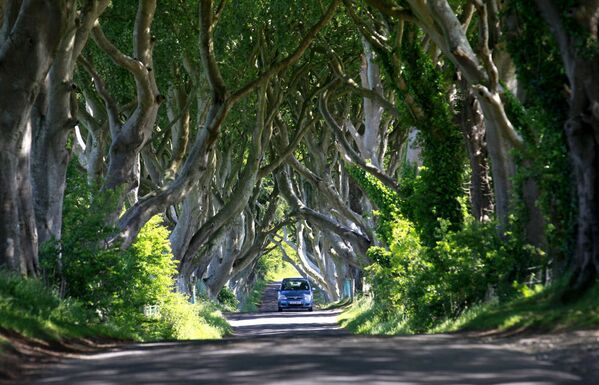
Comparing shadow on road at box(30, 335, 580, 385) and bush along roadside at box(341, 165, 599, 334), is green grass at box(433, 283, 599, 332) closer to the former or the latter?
bush along roadside at box(341, 165, 599, 334)

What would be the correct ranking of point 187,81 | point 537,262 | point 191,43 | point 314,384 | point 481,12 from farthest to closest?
point 187,81 → point 191,43 → point 481,12 → point 537,262 → point 314,384

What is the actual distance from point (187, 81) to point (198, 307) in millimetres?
6866

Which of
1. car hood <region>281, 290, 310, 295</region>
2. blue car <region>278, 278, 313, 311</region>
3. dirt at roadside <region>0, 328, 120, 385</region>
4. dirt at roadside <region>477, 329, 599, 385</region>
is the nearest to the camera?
dirt at roadside <region>477, 329, 599, 385</region>

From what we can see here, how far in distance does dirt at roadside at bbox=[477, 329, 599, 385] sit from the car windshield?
4836 centimetres

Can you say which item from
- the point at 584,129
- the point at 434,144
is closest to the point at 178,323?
the point at 434,144

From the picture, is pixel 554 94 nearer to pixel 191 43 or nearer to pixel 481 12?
pixel 481 12

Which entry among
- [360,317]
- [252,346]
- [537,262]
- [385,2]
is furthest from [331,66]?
[252,346]

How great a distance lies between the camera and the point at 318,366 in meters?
9.89

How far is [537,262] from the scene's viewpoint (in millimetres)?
18766

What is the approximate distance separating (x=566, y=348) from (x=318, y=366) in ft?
8.87

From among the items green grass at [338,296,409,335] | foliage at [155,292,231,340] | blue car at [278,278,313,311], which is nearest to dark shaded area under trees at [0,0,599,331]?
green grass at [338,296,409,335]

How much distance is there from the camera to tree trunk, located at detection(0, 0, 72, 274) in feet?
53.1

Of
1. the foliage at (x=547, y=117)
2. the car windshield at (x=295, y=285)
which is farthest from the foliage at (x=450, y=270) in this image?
the car windshield at (x=295, y=285)

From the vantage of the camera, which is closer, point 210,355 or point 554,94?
point 210,355
